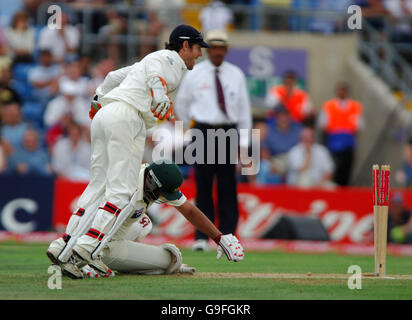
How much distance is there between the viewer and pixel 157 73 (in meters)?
8.17

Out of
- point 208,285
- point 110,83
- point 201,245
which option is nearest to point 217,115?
point 201,245

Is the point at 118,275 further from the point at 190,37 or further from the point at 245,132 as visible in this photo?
the point at 245,132

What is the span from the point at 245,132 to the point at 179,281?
448 cm

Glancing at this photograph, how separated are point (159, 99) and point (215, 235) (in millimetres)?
1340

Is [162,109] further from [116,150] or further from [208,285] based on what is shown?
[208,285]

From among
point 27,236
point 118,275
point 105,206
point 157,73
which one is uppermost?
point 157,73

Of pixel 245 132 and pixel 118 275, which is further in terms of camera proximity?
pixel 245 132

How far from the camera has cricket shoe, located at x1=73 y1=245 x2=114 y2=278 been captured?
759 cm

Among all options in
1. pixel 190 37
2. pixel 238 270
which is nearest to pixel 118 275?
pixel 238 270

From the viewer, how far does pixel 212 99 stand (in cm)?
1195

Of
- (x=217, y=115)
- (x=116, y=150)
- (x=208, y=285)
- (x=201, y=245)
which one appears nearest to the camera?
(x=208, y=285)

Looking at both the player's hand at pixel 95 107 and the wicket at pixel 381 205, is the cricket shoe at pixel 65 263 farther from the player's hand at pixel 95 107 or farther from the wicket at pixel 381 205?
the wicket at pixel 381 205

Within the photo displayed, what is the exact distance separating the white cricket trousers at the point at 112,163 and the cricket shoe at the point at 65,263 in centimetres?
22

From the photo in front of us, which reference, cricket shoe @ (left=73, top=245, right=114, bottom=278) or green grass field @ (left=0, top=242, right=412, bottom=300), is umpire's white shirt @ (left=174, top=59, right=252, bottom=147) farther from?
cricket shoe @ (left=73, top=245, right=114, bottom=278)
